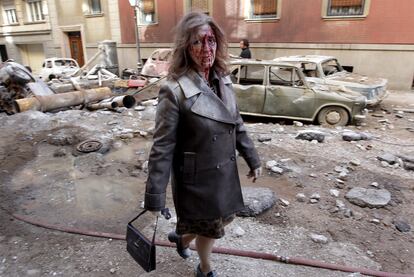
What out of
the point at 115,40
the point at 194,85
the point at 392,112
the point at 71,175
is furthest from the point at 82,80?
the point at 194,85

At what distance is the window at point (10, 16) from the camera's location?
73.7 feet

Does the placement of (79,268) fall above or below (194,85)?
below

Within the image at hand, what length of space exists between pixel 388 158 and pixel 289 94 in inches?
97.4

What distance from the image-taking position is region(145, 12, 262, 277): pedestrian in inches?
72.0

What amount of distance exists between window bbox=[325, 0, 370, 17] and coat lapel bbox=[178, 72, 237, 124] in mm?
11152

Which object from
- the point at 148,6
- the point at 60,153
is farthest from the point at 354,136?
the point at 148,6

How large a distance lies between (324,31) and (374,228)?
1020 centimetres

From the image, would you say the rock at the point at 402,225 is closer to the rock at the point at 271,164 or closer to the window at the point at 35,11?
the rock at the point at 271,164

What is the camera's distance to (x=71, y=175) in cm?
429

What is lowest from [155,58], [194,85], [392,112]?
[392,112]

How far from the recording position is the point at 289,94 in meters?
6.53

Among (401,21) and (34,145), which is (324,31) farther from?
(34,145)

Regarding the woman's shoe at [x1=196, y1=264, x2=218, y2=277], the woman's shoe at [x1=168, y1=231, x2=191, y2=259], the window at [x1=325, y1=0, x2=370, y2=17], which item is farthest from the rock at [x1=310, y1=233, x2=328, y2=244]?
the window at [x1=325, y1=0, x2=370, y2=17]

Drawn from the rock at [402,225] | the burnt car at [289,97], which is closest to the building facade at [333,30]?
the burnt car at [289,97]
